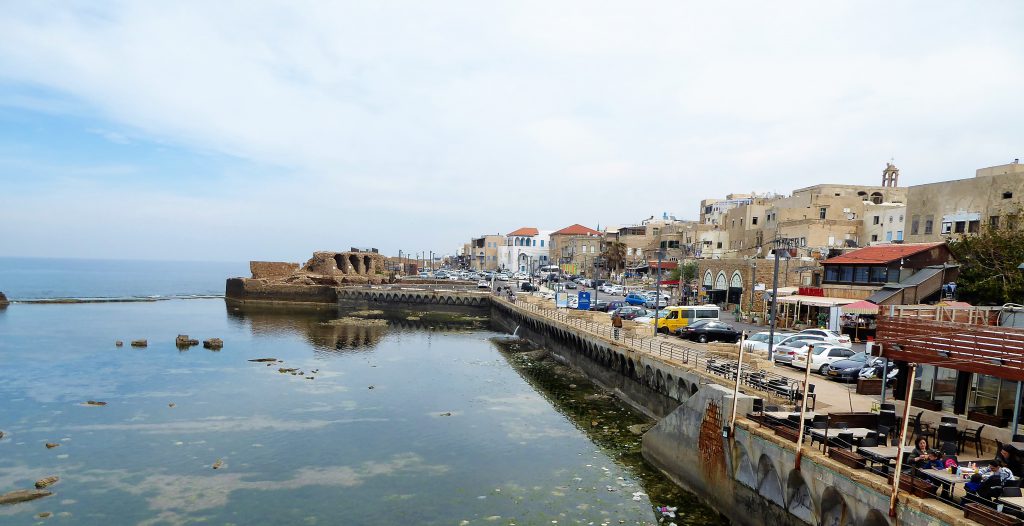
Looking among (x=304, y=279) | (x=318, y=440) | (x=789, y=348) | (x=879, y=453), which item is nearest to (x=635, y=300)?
(x=789, y=348)

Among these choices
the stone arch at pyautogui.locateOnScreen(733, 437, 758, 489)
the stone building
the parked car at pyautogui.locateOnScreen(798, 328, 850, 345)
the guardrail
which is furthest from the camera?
the stone building

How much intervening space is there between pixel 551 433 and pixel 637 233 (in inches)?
3679

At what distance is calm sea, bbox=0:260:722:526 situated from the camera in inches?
707

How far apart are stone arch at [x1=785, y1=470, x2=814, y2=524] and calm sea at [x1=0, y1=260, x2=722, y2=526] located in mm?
3116

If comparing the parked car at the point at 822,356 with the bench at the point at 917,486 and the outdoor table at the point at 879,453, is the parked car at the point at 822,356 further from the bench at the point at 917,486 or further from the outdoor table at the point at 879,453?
the bench at the point at 917,486

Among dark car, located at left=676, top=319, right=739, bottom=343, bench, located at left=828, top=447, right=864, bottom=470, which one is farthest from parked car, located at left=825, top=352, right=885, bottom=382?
bench, located at left=828, top=447, right=864, bottom=470

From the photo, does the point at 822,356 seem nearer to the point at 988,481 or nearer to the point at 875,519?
the point at 875,519

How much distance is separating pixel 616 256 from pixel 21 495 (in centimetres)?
9400

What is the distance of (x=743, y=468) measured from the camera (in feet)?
52.0

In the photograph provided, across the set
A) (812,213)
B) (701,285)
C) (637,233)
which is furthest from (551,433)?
(637,233)

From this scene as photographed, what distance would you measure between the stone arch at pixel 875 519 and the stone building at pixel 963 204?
3759 cm

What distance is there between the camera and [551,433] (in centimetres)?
2555

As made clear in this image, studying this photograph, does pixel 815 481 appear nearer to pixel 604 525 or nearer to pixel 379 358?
pixel 604 525

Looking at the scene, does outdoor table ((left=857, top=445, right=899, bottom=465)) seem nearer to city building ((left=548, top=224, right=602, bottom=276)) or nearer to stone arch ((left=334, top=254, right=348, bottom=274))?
stone arch ((left=334, top=254, right=348, bottom=274))
